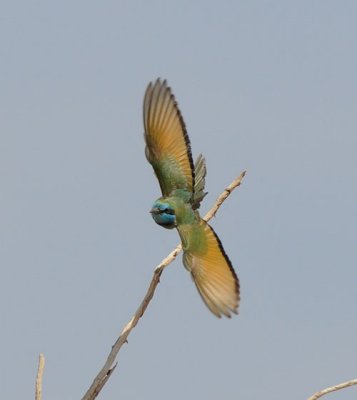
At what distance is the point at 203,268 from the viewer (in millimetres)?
4750

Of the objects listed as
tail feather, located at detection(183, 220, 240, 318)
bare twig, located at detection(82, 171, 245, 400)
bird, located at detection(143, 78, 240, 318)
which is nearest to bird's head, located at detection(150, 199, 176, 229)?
bird, located at detection(143, 78, 240, 318)

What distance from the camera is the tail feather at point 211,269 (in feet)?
14.4

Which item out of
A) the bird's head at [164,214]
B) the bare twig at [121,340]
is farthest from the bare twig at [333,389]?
the bird's head at [164,214]

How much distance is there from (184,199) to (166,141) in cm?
45

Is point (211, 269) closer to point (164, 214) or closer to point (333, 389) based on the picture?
point (164, 214)

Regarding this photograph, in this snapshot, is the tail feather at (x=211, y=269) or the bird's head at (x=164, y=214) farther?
the bird's head at (x=164, y=214)

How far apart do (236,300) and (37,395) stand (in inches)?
46.4

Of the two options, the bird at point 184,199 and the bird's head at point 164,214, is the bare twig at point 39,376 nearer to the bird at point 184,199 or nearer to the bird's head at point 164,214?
the bird at point 184,199

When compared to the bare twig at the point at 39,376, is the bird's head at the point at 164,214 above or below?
above

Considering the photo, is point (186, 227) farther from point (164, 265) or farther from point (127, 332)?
point (127, 332)

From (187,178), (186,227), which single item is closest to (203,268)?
(186,227)

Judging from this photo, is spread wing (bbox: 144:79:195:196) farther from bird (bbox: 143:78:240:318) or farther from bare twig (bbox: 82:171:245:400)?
bare twig (bbox: 82:171:245:400)

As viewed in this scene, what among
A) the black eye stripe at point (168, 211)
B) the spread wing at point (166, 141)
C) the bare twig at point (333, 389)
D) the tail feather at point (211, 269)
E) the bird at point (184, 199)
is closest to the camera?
the bare twig at point (333, 389)

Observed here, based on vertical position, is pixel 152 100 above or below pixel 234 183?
above
